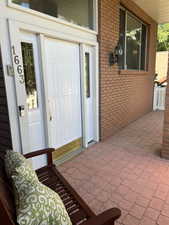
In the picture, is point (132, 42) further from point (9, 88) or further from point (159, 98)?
point (9, 88)

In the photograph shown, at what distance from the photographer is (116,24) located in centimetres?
361

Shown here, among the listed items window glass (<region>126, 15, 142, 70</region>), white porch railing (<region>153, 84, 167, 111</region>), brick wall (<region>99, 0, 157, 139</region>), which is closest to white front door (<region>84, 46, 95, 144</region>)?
brick wall (<region>99, 0, 157, 139</region>)

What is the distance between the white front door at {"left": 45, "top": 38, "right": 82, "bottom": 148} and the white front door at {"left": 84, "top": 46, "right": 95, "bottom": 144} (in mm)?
227

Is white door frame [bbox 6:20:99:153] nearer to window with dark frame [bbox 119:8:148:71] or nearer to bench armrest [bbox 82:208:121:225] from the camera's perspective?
window with dark frame [bbox 119:8:148:71]

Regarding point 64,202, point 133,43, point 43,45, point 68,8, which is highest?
point 68,8

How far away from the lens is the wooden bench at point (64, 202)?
0.91 m

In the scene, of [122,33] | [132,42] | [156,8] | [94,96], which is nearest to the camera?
[94,96]

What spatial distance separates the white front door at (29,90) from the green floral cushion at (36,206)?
1139 mm

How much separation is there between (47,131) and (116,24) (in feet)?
8.99

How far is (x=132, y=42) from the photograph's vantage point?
458 centimetres

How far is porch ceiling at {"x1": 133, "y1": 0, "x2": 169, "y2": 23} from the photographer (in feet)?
13.2

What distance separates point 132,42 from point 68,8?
245 centimetres

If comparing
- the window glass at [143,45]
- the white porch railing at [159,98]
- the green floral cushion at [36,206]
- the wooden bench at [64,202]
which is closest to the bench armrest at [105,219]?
the wooden bench at [64,202]

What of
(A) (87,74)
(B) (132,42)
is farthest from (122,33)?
(A) (87,74)
